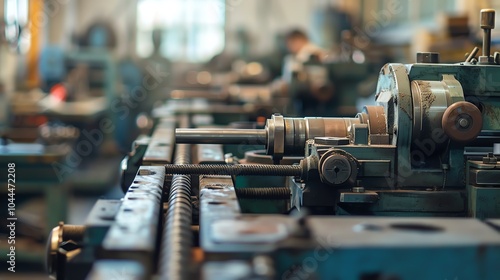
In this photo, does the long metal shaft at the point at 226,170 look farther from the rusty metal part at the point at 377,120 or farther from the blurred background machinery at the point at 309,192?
the rusty metal part at the point at 377,120

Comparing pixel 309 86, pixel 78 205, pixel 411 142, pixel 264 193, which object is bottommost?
pixel 78 205

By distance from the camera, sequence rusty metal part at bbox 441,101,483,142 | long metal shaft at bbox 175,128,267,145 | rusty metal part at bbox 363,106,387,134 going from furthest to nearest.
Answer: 1. long metal shaft at bbox 175,128,267,145
2. rusty metal part at bbox 363,106,387,134
3. rusty metal part at bbox 441,101,483,142

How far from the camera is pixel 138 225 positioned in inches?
36.6

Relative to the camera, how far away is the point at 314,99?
161 inches

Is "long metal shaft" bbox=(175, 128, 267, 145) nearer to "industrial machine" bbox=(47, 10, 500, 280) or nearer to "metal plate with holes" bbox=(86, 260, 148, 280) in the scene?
"industrial machine" bbox=(47, 10, 500, 280)

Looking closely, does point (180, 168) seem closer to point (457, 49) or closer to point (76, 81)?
point (457, 49)

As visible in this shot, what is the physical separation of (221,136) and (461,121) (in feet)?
1.75

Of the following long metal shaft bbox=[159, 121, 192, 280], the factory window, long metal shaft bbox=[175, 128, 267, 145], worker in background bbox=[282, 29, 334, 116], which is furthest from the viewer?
the factory window

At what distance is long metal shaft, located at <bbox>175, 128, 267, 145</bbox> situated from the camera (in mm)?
1491

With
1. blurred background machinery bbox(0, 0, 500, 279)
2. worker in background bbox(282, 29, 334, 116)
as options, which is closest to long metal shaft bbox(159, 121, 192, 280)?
blurred background machinery bbox(0, 0, 500, 279)

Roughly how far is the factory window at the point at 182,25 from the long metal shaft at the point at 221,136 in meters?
10.5

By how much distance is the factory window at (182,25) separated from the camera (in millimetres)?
11953

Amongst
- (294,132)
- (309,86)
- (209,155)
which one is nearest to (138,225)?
(294,132)

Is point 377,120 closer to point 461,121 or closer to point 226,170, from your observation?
point 461,121
